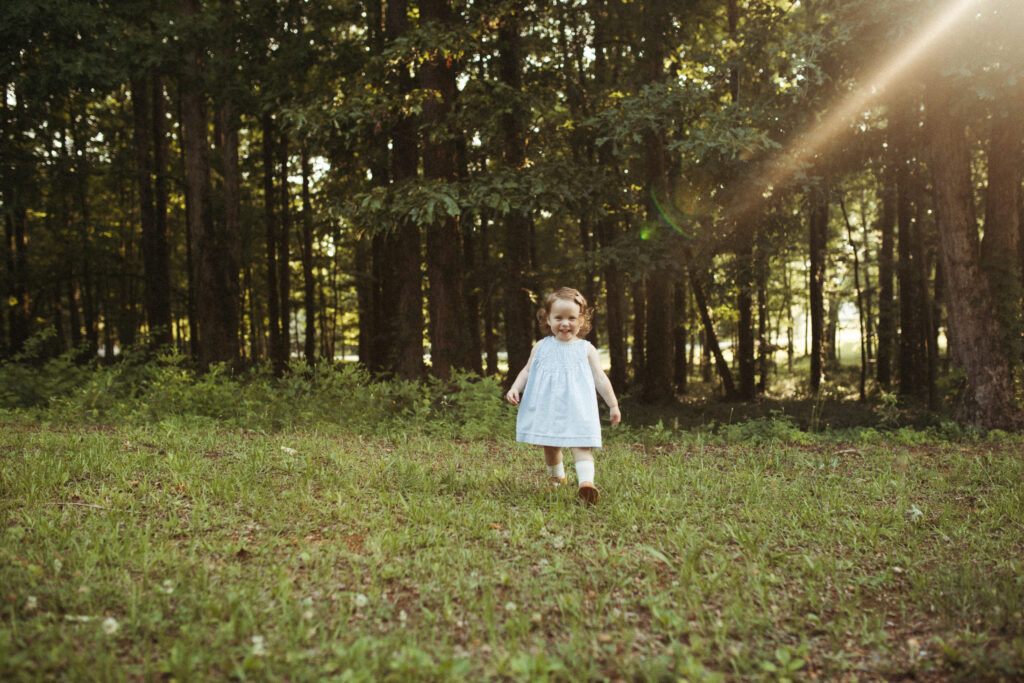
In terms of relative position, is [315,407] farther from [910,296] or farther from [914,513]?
[910,296]

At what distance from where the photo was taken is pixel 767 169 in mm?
11422

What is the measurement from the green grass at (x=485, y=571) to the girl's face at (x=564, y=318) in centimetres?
137

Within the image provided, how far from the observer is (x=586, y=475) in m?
5.45

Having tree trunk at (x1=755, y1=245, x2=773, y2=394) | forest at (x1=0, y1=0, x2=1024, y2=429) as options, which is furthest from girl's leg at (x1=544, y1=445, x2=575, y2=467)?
tree trunk at (x1=755, y1=245, x2=773, y2=394)

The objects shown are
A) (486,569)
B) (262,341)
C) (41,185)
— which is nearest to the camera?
(486,569)

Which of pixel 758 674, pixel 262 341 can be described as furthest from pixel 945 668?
pixel 262 341

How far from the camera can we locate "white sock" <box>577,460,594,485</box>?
5.44 metres

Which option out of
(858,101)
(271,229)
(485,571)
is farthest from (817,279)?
(485,571)

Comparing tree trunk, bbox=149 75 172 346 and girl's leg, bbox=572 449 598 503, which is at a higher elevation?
tree trunk, bbox=149 75 172 346

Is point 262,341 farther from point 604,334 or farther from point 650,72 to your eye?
point 650,72

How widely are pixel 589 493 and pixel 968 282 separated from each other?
26.7ft

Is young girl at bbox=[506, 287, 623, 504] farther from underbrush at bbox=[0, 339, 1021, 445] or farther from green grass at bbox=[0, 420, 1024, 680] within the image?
underbrush at bbox=[0, 339, 1021, 445]

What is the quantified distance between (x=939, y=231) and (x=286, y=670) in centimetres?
1112

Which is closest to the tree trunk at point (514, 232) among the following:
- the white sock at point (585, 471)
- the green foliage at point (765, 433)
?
the green foliage at point (765, 433)
